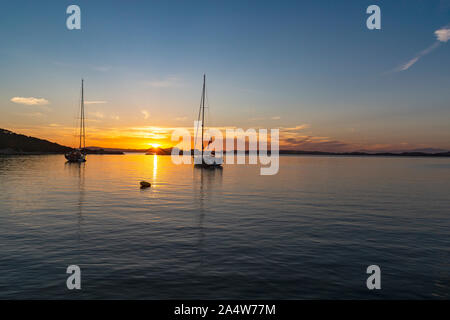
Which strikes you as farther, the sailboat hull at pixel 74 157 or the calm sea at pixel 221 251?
the sailboat hull at pixel 74 157

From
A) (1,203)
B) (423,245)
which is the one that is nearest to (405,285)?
(423,245)

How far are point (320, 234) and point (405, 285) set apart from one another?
25.0 ft

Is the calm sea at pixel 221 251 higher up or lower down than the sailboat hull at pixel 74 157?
lower down

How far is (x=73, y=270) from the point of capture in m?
12.2

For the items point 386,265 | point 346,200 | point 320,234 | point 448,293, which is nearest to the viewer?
point 448,293

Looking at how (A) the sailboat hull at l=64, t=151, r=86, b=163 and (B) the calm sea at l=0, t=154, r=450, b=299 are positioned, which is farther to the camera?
(A) the sailboat hull at l=64, t=151, r=86, b=163

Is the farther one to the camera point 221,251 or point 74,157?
point 74,157

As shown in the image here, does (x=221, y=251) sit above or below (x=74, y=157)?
below

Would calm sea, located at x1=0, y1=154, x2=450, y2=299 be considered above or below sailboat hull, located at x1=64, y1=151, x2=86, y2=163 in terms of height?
below

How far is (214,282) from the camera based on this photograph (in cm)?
1123

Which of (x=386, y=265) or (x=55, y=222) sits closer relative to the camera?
(x=386, y=265)

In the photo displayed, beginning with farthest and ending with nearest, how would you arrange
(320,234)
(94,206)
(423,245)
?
(94,206) < (320,234) < (423,245)

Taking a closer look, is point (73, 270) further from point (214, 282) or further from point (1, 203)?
point (1, 203)
